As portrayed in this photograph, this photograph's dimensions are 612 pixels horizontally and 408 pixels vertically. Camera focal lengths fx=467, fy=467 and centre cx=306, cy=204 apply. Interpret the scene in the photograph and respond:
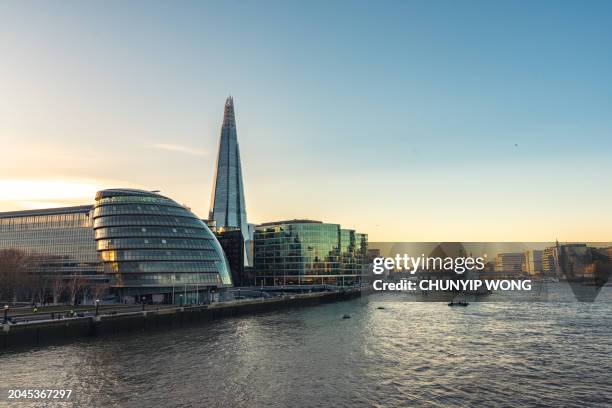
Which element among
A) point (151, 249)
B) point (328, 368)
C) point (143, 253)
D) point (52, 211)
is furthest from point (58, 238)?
point (328, 368)

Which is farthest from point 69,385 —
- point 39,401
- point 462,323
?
point 462,323

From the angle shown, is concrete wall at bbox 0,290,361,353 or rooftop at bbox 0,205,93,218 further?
rooftop at bbox 0,205,93,218

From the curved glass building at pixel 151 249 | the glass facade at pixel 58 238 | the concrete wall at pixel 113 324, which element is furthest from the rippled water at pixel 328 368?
the glass facade at pixel 58 238

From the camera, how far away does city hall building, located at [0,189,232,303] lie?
4788 inches

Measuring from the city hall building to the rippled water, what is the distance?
47.7 meters

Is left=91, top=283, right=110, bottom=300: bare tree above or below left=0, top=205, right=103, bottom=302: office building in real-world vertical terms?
below

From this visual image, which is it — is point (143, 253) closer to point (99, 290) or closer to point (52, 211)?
point (99, 290)

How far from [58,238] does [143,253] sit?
46.0m

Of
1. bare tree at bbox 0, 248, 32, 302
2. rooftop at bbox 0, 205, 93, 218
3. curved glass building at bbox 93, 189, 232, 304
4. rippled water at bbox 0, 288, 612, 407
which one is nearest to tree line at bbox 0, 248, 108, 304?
bare tree at bbox 0, 248, 32, 302

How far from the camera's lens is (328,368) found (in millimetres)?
48750

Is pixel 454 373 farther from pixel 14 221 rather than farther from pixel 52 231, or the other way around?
pixel 14 221

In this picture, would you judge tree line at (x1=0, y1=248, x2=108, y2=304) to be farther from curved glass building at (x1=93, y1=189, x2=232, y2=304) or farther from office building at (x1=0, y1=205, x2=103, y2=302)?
office building at (x1=0, y1=205, x2=103, y2=302)

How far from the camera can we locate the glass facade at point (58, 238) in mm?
141875

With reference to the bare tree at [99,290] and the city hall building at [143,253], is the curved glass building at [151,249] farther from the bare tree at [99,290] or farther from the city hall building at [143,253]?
the bare tree at [99,290]
